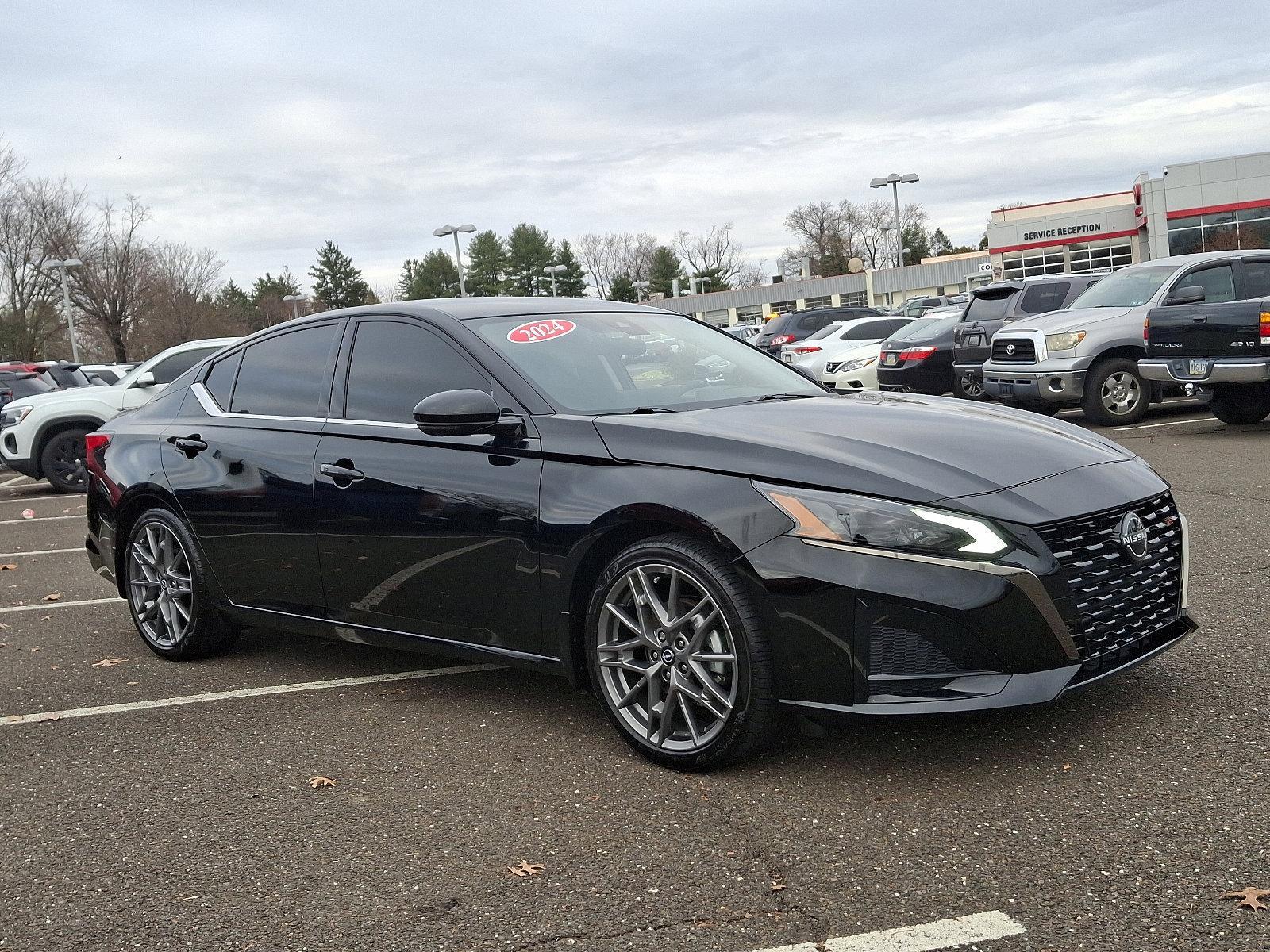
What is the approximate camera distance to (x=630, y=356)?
193 inches

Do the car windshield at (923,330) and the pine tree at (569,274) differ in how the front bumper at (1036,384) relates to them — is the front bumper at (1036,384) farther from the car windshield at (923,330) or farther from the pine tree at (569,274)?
the pine tree at (569,274)

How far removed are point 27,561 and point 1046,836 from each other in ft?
27.7

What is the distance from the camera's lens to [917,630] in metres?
3.53

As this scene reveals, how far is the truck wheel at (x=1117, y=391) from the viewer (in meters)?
14.3

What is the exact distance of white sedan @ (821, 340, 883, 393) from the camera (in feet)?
66.5

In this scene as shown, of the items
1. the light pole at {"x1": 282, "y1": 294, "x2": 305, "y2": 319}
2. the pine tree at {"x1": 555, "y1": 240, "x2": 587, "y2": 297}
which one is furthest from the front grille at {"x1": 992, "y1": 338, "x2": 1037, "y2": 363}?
the pine tree at {"x1": 555, "y1": 240, "x2": 587, "y2": 297}

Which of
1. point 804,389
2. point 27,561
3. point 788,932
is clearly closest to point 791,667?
point 788,932

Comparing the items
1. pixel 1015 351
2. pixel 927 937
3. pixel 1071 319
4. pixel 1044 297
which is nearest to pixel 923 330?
pixel 1044 297

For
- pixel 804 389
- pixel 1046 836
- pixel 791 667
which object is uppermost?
pixel 804 389

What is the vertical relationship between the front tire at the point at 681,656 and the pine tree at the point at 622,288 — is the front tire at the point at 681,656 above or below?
below

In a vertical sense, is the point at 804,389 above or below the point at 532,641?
above

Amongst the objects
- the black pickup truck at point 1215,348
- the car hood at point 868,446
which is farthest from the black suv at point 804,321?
the car hood at point 868,446

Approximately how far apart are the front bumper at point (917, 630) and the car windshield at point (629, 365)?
3.74 feet

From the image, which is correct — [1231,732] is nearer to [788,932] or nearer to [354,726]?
[788,932]
